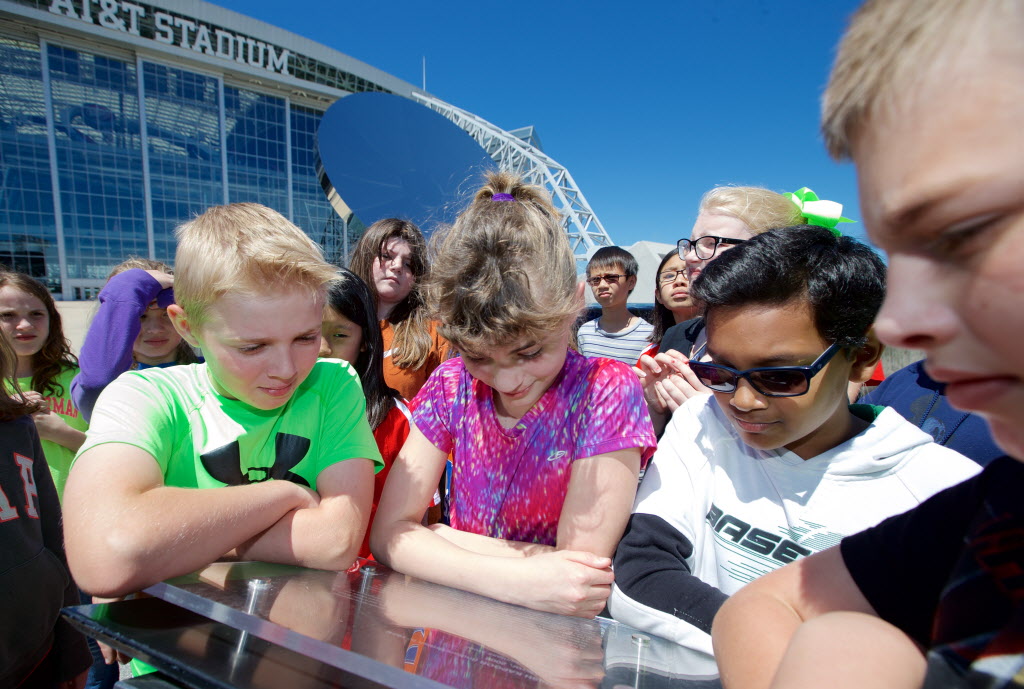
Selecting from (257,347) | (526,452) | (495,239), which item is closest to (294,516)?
(257,347)

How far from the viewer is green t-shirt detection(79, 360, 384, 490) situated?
4.57ft

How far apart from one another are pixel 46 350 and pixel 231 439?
9.31ft

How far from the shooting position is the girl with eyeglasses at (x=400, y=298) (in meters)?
3.02

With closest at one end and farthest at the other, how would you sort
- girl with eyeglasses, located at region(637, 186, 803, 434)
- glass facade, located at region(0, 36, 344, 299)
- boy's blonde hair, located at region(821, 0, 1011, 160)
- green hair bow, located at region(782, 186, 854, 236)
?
boy's blonde hair, located at region(821, 0, 1011, 160) < green hair bow, located at region(782, 186, 854, 236) < girl with eyeglasses, located at region(637, 186, 803, 434) < glass facade, located at region(0, 36, 344, 299)

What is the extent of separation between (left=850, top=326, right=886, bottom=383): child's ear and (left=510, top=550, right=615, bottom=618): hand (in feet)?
3.05

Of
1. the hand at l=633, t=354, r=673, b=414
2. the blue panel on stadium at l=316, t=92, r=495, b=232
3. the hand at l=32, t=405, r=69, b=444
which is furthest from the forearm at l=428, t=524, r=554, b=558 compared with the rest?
the blue panel on stadium at l=316, t=92, r=495, b=232

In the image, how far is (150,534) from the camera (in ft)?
3.77

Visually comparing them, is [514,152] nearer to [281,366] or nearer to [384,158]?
[384,158]

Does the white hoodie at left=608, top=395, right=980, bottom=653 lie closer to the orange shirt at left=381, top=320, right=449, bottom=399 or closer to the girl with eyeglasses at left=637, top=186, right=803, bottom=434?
the girl with eyeglasses at left=637, top=186, right=803, bottom=434

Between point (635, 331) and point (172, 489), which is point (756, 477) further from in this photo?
point (635, 331)

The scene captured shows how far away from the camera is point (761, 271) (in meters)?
1.54

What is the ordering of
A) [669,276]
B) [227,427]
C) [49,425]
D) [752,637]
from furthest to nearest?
[669,276], [49,425], [227,427], [752,637]

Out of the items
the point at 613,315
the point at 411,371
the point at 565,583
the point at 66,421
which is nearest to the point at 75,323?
the point at 66,421

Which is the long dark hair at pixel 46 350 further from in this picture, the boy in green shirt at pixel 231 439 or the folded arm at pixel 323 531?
the folded arm at pixel 323 531
